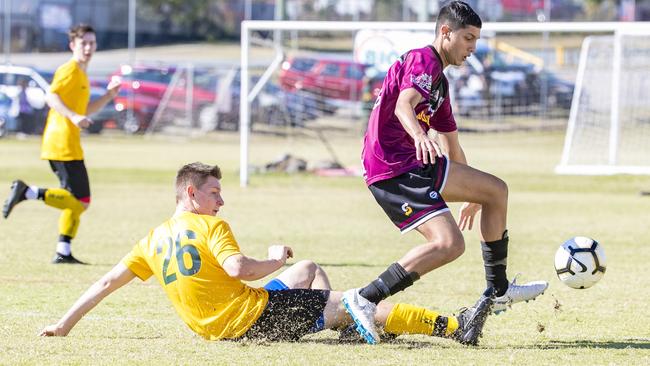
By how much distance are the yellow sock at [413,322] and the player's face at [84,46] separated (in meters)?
5.16

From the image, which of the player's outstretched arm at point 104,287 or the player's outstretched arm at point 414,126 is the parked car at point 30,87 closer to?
the player's outstretched arm at point 104,287

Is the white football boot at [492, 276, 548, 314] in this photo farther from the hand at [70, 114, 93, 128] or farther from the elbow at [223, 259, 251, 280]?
the hand at [70, 114, 93, 128]

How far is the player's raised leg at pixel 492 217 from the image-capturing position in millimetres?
6469

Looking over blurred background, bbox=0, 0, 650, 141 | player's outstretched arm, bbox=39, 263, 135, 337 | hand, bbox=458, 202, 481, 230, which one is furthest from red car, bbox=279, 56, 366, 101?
player's outstretched arm, bbox=39, 263, 135, 337

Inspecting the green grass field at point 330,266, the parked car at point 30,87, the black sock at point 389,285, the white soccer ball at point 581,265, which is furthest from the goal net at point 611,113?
the parked car at point 30,87

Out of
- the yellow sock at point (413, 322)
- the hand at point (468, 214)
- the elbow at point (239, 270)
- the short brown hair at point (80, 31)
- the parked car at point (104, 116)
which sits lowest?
the parked car at point (104, 116)

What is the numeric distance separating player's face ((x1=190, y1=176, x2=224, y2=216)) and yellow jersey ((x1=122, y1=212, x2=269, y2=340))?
7 centimetres

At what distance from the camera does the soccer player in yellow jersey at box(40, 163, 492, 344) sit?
625 centimetres

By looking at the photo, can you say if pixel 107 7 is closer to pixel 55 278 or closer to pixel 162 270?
pixel 55 278

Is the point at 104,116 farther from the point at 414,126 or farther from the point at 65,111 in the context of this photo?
the point at 414,126

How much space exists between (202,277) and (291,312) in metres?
0.54

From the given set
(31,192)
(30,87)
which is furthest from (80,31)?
(30,87)

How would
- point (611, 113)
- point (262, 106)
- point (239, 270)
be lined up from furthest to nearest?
point (262, 106) → point (611, 113) → point (239, 270)

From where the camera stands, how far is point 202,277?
625cm
